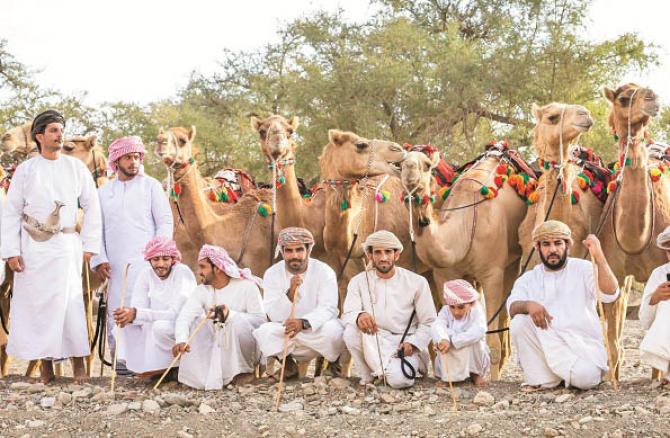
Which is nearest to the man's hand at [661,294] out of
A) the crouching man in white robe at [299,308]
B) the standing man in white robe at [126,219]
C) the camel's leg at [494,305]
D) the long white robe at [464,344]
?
the long white robe at [464,344]

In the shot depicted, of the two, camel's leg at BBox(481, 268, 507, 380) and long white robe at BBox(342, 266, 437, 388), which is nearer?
long white robe at BBox(342, 266, 437, 388)

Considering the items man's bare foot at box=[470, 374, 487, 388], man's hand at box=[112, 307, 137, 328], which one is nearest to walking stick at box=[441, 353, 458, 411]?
man's bare foot at box=[470, 374, 487, 388]

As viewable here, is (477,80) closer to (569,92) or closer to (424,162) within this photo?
(569,92)

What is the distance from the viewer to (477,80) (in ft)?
61.5

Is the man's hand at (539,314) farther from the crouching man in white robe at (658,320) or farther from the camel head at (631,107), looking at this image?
the camel head at (631,107)

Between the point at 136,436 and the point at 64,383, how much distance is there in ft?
5.51

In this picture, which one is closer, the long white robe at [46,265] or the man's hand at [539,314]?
the man's hand at [539,314]

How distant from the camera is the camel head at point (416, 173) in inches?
313

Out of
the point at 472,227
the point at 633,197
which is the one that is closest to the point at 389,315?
the point at 472,227

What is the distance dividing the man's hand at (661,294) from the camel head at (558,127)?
169 cm

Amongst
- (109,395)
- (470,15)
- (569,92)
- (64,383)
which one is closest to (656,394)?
(109,395)

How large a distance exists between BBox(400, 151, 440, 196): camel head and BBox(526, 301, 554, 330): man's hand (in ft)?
5.64

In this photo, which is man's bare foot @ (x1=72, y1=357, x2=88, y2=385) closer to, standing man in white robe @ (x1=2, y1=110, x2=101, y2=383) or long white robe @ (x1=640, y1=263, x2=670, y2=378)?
standing man in white robe @ (x1=2, y1=110, x2=101, y2=383)

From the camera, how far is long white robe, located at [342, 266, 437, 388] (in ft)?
22.9
